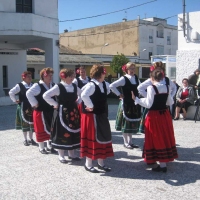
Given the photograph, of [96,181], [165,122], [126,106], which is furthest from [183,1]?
[96,181]

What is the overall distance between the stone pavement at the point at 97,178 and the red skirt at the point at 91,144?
1.04 feet

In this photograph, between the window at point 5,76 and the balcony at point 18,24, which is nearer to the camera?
the balcony at point 18,24

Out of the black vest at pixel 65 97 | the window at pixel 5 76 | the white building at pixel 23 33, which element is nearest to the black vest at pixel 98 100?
the black vest at pixel 65 97

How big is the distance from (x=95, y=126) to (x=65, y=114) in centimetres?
74

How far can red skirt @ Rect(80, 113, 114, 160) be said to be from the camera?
5312mm

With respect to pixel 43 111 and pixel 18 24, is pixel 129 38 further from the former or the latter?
pixel 43 111

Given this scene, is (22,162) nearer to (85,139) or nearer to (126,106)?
(85,139)

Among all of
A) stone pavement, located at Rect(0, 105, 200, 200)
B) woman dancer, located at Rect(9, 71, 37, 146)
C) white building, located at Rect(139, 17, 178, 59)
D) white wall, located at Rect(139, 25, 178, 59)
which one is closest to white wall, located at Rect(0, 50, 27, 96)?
woman dancer, located at Rect(9, 71, 37, 146)

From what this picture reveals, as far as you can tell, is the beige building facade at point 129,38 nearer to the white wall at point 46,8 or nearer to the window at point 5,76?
the window at point 5,76

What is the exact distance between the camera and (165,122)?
5.34 metres

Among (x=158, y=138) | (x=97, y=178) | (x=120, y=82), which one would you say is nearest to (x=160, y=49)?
(x=120, y=82)

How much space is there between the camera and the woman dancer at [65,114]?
5.84m

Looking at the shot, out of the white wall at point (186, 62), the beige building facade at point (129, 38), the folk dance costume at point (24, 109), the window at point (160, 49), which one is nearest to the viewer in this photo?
the folk dance costume at point (24, 109)

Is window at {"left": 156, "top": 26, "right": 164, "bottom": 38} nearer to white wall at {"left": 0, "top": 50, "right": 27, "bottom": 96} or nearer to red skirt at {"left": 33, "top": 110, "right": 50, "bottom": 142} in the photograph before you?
white wall at {"left": 0, "top": 50, "right": 27, "bottom": 96}
